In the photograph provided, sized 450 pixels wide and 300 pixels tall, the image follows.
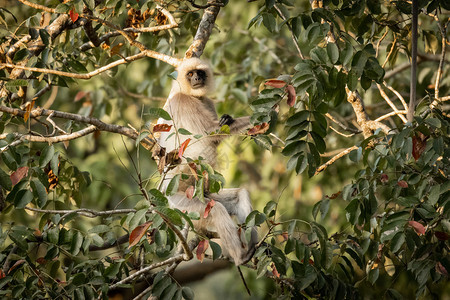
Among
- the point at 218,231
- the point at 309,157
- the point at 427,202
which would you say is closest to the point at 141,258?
the point at 218,231

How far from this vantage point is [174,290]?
2637 mm

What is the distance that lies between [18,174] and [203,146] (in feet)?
5.55

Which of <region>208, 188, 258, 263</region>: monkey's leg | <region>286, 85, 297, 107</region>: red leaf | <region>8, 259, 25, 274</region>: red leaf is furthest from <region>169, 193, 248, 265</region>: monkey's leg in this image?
<region>286, 85, 297, 107</region>: red leaf

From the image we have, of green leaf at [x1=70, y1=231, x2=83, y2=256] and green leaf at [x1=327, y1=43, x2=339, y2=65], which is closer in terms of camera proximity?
green leaf at [x1=327, y1=43, x2=339, y2=65]

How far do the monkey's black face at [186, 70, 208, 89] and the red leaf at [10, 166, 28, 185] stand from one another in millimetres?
1686

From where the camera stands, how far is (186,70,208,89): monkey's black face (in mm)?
4211

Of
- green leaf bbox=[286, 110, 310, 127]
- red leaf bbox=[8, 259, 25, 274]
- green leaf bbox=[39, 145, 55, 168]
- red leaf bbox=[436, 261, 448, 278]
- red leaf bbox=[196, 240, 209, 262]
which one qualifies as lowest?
red leaf bbox=[8, 259, 25, 274]

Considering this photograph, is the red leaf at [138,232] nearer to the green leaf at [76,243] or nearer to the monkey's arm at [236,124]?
the green leaf at [76,243]

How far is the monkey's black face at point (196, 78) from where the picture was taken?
421 centimetres

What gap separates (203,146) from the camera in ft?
13.9

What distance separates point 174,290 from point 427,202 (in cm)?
122

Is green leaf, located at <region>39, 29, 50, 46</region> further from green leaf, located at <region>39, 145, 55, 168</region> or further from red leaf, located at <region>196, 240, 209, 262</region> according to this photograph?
red leaf, located at <region>196, 240, 209, 262</region>

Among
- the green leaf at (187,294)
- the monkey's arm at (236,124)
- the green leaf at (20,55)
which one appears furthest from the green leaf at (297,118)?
the green leaf at (20,55)

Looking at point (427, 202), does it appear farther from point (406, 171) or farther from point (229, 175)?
point (229, 175)
